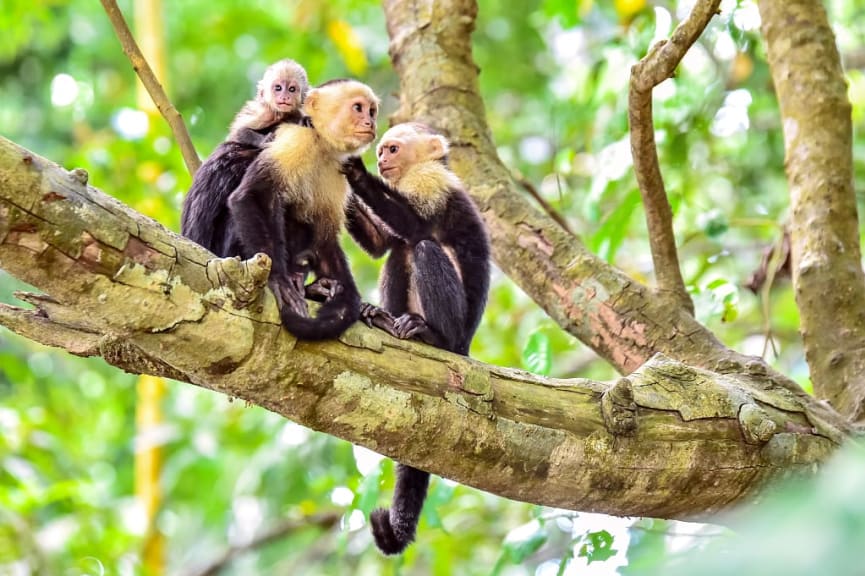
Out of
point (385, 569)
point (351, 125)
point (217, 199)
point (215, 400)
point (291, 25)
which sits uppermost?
point (291, 25)

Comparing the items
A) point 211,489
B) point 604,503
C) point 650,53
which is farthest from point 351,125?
point 211,489

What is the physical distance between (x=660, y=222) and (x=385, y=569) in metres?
3.08

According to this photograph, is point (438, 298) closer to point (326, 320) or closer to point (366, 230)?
point (366, 230)

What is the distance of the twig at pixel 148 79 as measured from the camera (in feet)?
9.80

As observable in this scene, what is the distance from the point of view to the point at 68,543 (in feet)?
18.0

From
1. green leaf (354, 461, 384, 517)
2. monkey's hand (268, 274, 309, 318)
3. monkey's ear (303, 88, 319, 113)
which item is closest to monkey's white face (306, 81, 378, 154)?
monkey's ear (303, 88, 319, 113)

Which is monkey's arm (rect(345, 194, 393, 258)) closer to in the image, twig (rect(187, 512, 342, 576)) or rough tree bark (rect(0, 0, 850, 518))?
rough tree bark (rect(0, 0, 850, 518))

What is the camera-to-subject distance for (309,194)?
10.5 feet

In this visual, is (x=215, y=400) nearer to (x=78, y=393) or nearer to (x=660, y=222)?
(x=78, y=393)

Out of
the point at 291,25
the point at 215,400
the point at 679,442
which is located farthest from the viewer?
the point at 215,400

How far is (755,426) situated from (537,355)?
1.03 meters

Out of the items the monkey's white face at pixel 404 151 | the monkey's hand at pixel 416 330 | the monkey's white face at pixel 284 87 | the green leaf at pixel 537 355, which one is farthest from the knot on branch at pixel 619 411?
the monkey's white face at pixel 284 87

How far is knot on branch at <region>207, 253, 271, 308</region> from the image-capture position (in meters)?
2.02

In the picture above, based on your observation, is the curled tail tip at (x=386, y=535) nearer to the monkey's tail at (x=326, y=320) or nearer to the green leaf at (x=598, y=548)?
the green leaf at (x=598, y=548)
